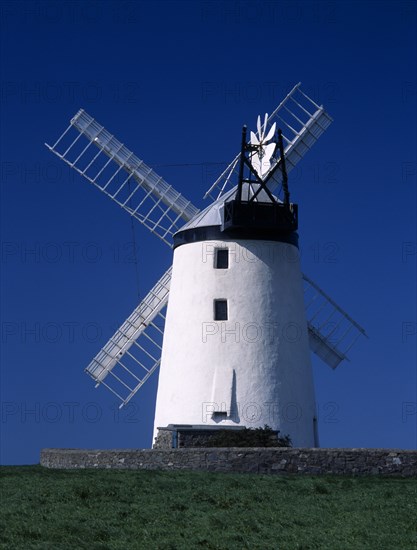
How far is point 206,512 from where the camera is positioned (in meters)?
16.7

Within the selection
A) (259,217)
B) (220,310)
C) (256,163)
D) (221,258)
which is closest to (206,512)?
(220,310)

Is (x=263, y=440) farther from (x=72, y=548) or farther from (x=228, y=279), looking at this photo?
(x=72, y=548)

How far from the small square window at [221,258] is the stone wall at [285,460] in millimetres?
6819

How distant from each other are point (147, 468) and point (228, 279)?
22.3 feet

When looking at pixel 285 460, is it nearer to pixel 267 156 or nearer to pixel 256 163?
pixel 267 156

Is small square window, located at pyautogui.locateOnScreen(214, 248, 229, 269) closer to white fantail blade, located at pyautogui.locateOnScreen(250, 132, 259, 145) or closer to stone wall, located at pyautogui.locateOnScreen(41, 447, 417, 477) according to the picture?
white fantail blade, located at pyautogui.locateOnScreen(250, 132, 259, 145)

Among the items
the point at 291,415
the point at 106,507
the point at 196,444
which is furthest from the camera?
the point at 291,415

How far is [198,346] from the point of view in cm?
2792

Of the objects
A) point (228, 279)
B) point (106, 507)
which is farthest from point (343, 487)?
point (228, 279)

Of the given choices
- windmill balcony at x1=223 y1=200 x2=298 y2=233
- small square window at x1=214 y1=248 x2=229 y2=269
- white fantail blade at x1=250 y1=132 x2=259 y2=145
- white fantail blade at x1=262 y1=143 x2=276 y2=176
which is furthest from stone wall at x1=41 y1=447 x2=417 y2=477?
white fantail blade at x1=250 y1=132 x2=259 y2=145

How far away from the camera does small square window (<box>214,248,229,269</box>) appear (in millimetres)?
28344

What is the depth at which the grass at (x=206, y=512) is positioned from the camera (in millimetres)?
14188

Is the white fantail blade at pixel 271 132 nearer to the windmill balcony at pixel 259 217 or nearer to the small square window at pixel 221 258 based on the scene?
the windmill balcony at pixel 259 217

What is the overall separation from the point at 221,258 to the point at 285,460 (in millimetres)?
7942
